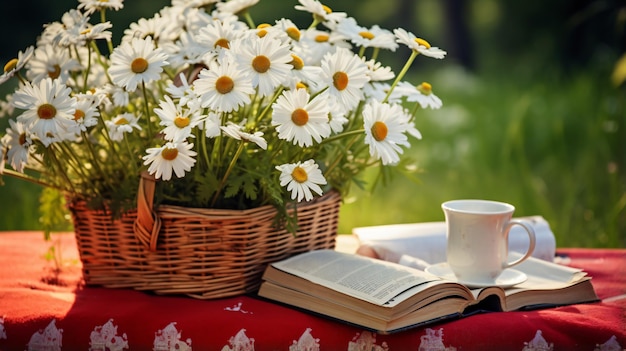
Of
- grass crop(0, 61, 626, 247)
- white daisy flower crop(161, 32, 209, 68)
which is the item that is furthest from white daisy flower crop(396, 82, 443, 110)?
grass crop(0, 61, 626, 247)

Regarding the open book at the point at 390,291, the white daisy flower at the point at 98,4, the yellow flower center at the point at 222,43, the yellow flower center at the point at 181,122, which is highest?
the white daisy flower at the point at 98,4

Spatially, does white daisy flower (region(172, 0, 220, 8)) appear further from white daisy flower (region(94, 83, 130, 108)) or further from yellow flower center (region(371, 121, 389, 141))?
yellow flower center (region(371, 121, 389, 141))

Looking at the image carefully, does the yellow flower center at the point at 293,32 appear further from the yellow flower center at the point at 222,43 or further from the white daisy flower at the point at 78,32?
the white daisy flower at the point at 78,32

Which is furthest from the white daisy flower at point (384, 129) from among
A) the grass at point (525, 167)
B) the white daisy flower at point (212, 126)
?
the grass at point (525, 167)

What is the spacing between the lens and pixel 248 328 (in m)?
1.03

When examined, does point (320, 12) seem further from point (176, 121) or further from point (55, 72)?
point (55, 72)

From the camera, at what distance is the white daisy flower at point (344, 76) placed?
1064 mm

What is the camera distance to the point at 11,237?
1.61 metres

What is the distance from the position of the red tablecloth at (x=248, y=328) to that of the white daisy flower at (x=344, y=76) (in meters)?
0.32

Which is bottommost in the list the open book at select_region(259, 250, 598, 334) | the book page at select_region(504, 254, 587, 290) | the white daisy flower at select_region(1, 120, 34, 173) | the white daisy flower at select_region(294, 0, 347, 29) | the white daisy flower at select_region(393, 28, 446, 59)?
the open book at select_region(259, 250, 598, 334)

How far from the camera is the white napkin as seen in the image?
1322 millimetres

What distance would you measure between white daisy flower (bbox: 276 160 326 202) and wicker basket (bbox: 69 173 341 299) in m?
0.12

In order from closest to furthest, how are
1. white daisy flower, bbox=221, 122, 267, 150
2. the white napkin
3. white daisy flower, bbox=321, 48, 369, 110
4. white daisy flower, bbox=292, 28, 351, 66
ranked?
white daisy flower, bbox=221, 122, 267, 150 < white daisy flower, bbox=321, 48, 369, 110 < white daisy flower, bbox=292, 28, 351, 66 < the white napkin

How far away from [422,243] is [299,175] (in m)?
0.42
